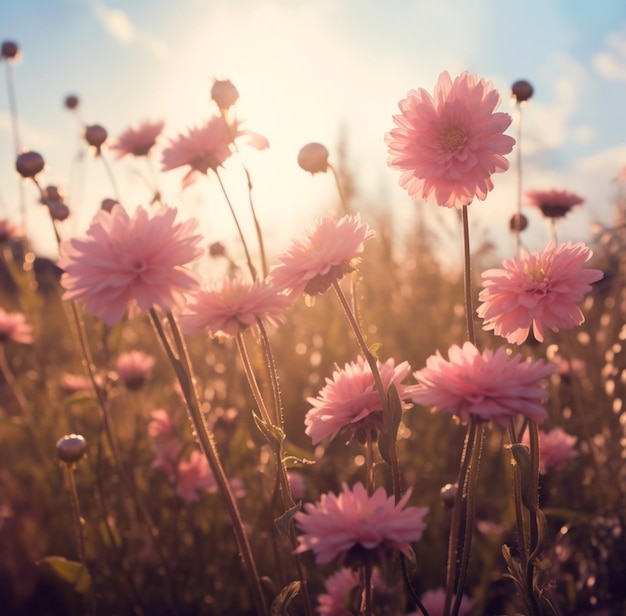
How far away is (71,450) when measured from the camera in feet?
4.58

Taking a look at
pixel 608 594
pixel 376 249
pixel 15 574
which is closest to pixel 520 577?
pixel 608 594

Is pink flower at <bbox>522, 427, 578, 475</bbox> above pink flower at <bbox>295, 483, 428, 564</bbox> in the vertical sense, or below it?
below

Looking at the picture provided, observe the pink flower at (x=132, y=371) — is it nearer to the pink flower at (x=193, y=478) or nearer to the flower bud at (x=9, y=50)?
the pink flower at (x=193, y=478)

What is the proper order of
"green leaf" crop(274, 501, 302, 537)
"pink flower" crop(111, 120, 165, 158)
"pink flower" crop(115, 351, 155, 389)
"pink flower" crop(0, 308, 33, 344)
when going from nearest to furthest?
"green leaf" crop(274, 501, 302, 537) < "pink flower" crop(111, 120, 165, 158) < "pink flower" crop(115, 351, 155, 389) < "pink flower" crop(0, 308, 33, 344)

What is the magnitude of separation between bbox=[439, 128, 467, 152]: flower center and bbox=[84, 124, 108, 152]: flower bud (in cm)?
123

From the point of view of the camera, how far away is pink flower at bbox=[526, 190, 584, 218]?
6.75 feet

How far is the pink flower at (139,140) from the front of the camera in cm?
214

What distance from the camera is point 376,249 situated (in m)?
4.80

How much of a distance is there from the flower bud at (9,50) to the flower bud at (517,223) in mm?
2000

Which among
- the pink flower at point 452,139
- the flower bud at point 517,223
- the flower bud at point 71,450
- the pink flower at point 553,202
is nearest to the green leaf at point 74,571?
the flower bud at point 71,450

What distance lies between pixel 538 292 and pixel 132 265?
24.0 inches

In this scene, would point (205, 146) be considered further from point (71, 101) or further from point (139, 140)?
point (71, 101)

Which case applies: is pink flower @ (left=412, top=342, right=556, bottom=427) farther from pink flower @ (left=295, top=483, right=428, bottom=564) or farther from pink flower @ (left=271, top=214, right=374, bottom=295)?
pink flower @ (left=271, top=214, right=374, bottom=295)

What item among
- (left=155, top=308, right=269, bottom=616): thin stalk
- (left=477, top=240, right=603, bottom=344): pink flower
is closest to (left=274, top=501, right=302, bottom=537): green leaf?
(left=155, top=308, right=269, bottom=616): thin stalk
